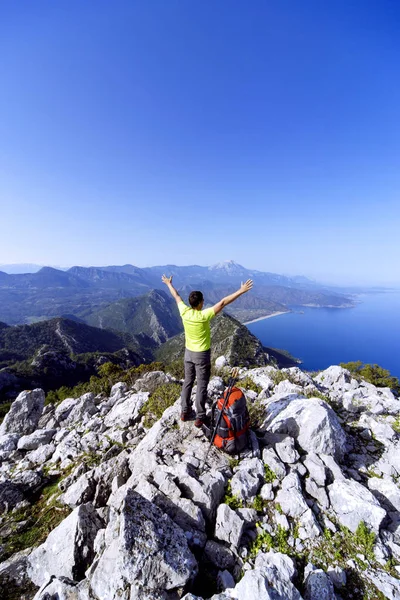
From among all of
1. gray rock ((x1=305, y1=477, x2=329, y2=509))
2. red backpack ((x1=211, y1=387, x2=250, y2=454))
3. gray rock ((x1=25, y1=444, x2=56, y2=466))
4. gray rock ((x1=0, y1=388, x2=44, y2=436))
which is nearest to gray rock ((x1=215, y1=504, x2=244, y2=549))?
red backpack ((x1=211, y1=387, x2=250, y2=454))

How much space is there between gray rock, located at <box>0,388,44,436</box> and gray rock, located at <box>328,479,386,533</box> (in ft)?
38.8

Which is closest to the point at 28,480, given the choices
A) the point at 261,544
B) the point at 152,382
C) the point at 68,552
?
the point at 68,552

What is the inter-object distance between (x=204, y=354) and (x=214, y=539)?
10.1ft

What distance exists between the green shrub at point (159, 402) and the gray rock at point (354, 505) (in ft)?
16.5

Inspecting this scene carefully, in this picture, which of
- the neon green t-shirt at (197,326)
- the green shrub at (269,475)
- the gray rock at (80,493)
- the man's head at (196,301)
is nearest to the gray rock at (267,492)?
the green shrub at (269,475)

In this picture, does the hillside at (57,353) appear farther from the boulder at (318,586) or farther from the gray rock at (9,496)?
the boulder at (318,586)

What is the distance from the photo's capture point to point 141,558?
3.05 metres

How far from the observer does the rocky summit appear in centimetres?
310

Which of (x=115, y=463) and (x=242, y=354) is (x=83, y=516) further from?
(x=242, y=354)

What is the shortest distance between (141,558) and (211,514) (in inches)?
58.6

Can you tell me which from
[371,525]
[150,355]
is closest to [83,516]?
[371,525]

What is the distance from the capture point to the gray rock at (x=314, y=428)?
216 inches

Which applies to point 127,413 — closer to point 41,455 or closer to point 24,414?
point 41,455

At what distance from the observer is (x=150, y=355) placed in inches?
6235
